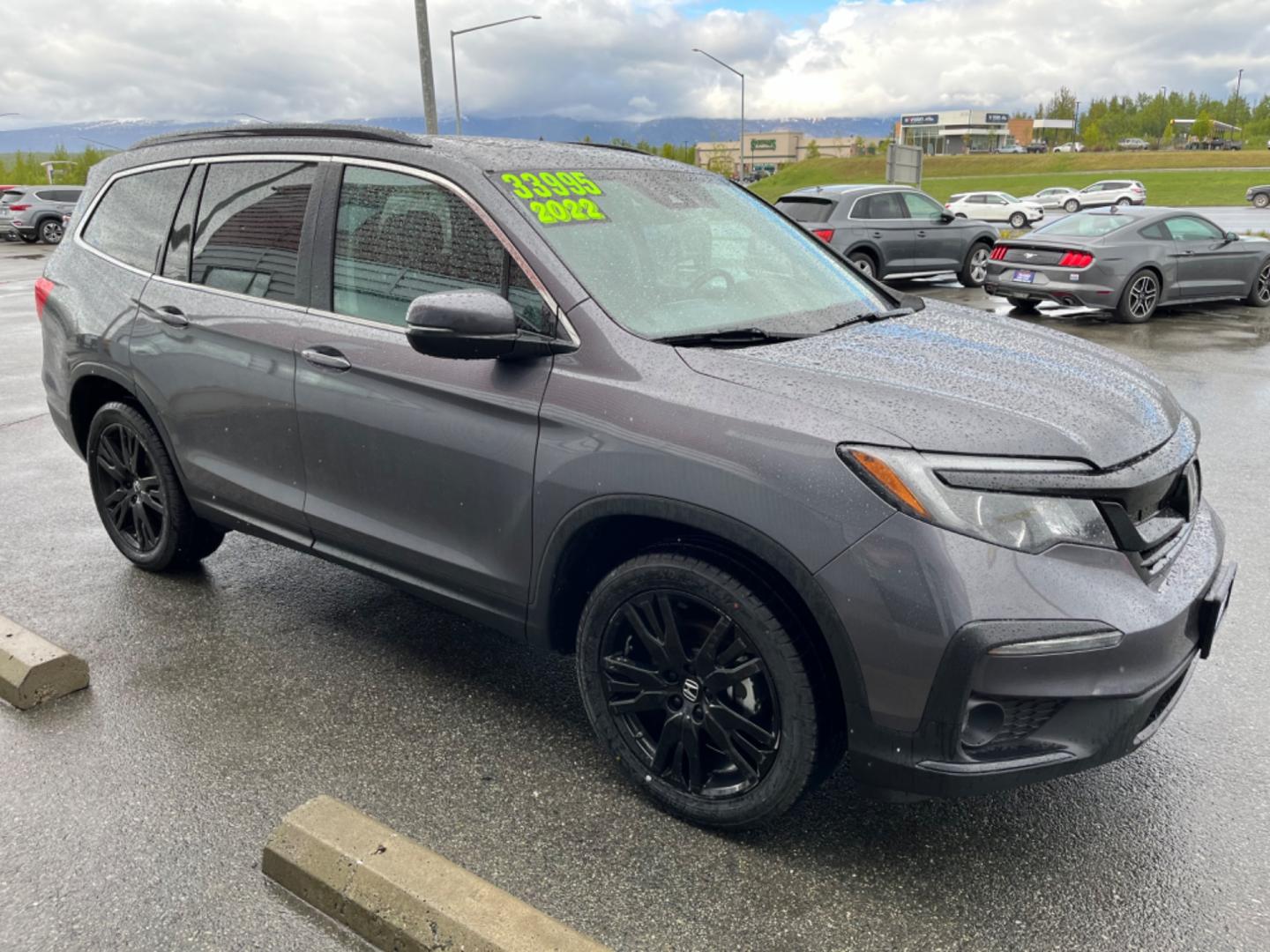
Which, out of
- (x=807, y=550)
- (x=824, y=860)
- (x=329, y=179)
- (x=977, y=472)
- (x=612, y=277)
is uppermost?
(x=329, y=179)

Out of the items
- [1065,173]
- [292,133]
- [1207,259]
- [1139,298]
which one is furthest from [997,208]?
[292,133]

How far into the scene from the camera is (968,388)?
8.65 ft

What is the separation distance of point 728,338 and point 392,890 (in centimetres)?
168

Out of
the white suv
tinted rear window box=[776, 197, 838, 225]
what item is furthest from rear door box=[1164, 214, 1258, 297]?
the white suv

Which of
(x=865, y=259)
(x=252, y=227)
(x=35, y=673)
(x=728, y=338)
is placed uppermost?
(x=252, y=227)

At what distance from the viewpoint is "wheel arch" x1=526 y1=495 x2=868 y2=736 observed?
2410mm

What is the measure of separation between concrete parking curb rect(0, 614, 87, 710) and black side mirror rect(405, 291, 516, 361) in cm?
182

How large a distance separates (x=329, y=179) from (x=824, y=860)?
2.66 m

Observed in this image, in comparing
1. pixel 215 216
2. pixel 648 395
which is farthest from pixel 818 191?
pixel 648 395

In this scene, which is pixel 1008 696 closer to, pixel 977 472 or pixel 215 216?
pixel 977 472

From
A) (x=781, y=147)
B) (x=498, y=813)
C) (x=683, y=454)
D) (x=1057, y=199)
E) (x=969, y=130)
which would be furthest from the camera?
(x=781, y=147)

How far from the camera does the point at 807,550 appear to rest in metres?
2.39

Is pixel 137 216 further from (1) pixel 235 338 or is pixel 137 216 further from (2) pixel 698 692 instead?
(2) pixel 698 692

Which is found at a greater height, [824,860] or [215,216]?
[215,216]
